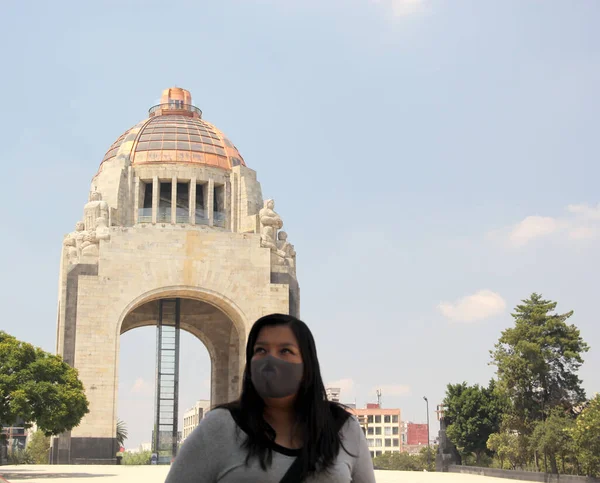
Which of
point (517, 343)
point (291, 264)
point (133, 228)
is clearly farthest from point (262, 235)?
point (517, 343)

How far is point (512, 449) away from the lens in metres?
30.0

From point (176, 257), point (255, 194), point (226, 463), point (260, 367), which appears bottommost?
point (226, 463)

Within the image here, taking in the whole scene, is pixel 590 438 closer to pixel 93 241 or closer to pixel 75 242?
pixel 93 241

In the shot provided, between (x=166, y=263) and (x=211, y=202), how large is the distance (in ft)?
16.1

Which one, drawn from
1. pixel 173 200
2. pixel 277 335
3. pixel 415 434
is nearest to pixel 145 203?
pixel 173 200

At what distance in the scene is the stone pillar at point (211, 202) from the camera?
3750cm

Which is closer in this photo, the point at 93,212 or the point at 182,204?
the point at 93,212

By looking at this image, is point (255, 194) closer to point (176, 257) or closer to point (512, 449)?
point (176, 257)

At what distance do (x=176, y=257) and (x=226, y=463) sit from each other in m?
31.9

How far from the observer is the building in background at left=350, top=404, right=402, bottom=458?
10388 centimetres

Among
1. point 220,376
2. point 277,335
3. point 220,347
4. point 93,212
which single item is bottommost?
point 277,335

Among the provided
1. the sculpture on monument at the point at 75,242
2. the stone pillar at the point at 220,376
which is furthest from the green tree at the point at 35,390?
the stone pillar at the point at 220,376

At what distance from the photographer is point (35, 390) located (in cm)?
2388

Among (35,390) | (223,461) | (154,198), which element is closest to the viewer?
(223,461)
